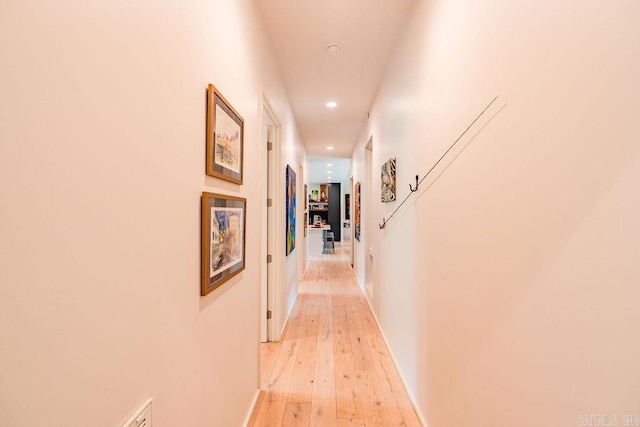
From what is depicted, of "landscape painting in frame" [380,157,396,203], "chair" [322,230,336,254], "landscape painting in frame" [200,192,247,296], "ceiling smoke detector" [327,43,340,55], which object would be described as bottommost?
"chair" [322,230,336,254]

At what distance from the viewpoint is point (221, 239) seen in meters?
1.29

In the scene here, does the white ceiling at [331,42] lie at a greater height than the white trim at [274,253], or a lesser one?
greater

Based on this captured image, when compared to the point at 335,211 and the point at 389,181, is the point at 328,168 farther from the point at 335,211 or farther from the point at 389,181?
the point at 389,181

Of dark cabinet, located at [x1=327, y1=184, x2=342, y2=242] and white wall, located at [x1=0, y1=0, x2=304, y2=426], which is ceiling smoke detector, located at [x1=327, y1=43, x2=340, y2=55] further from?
dark cabinet, located at [x1=327, y1=184, x2=342, y2=242]

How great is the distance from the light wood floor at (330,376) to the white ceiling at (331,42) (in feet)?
8.75

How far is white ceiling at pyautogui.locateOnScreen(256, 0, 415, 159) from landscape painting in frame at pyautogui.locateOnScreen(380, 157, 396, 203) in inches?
37.7

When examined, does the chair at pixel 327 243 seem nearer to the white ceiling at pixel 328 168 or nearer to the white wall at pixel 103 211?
the white ceiling at pixel 328 168

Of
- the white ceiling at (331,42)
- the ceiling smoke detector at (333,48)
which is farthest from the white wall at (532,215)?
the ceiling smoke detector at (333,48)

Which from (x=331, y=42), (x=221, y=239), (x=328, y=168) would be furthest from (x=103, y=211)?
(x=328, y=168)

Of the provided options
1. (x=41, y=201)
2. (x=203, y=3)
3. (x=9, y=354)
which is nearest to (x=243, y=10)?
(x=203, y=3)

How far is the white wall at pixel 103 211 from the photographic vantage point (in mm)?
473

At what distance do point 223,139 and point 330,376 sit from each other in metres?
1.96

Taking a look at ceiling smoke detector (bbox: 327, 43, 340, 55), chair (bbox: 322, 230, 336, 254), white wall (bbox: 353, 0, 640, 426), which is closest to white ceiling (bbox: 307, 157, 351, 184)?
chair (bbox: 322, 230, 336, 254)

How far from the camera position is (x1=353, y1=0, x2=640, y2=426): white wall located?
63 cm
